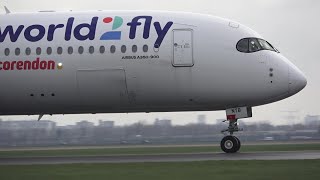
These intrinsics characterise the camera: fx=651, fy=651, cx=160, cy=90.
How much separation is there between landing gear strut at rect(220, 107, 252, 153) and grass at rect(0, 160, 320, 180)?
5.99 m

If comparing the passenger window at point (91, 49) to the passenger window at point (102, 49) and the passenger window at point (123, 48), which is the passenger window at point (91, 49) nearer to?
the passenger window at point (102, 49)

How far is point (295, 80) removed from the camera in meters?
28.2

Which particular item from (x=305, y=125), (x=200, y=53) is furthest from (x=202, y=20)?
(x=305, y=125)

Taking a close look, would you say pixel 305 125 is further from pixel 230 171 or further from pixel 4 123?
pixel 230 171

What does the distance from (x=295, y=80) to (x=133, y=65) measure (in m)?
7.12

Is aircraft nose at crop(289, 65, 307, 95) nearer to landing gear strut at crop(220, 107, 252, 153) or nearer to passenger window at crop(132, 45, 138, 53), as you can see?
landing gear strut at crop(220, 107, 252, 153)

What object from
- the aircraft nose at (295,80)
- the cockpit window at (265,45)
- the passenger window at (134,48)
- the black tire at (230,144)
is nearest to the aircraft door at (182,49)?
the passenger window at (134,48)

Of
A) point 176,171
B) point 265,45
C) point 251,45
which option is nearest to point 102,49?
point 251,45

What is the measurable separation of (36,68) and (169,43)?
6.25m

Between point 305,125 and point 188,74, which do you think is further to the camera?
point 305,125

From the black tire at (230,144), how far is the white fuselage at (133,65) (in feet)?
5.79

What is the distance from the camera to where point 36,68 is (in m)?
29.8

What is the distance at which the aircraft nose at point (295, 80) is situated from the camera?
28.2 m

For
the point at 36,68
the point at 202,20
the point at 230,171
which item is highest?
the point at 202,20
